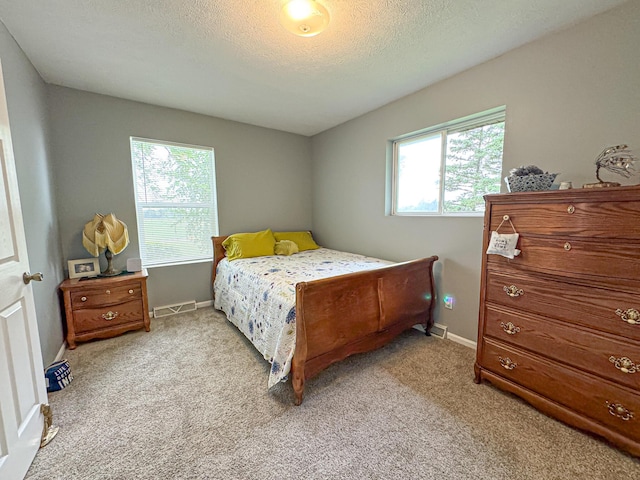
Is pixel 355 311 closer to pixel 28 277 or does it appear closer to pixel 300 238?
pixel 28 277

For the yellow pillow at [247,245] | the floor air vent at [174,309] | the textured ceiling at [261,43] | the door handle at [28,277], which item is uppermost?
the textured ceiling at [261,43]

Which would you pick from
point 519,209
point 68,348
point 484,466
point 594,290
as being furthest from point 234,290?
point 594,290

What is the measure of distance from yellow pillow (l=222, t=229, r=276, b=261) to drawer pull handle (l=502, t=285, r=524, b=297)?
2509 mm

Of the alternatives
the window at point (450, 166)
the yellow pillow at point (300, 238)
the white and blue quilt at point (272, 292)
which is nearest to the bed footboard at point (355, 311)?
the white and blue quilt at point (272, 292)

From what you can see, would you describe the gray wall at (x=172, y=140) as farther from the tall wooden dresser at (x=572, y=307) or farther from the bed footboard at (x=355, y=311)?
the tall wooden dresser at (x=572, y=307)

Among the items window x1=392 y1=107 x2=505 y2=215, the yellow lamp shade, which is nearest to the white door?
the yellow lamp shade

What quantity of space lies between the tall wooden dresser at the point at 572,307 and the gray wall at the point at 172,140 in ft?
9.33

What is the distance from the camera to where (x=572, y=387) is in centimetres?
139

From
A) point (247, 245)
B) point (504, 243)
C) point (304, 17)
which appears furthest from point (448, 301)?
point (304, 17)

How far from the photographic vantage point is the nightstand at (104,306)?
2.30 meters

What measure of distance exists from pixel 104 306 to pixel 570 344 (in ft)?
11.7

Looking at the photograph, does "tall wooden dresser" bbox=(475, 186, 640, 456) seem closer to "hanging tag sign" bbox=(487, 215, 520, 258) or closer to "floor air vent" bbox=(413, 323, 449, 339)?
"hanging tag sign" bbox=(487, 215, 520, 258)

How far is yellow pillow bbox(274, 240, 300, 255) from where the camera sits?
336cm

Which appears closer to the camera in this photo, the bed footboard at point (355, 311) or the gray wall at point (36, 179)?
the bed footboard at point (355, 311)
